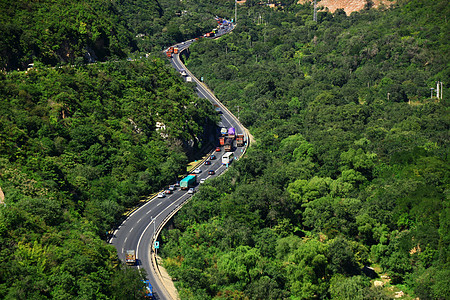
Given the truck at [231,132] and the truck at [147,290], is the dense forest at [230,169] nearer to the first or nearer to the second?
the truck at [147,290]

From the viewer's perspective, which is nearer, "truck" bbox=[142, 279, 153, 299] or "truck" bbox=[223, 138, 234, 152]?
"truck" bbox=[142, 279, 153, 299]

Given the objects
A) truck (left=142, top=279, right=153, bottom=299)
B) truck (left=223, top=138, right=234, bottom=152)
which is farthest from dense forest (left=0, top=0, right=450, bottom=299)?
truck (left=223, top=138, right=234, bottom=152)

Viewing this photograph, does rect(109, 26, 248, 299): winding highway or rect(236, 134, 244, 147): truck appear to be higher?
rect(236, 134, 244, 147): truck

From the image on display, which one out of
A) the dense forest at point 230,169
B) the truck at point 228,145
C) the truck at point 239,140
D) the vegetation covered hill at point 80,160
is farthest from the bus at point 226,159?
the truck at point 239,140

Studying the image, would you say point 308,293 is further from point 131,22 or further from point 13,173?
point 131,22

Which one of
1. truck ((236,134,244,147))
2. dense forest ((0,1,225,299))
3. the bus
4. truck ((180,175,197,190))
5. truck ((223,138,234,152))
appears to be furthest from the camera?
truck ((236,134,244,147))

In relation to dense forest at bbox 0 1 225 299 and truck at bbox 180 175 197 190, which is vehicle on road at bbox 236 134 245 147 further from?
truck at bbox 180 175 197 190
